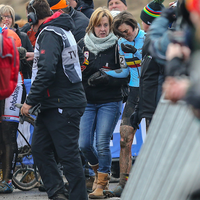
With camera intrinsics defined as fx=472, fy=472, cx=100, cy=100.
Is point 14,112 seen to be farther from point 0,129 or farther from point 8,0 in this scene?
point 8,0

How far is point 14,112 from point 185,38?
4.18 m

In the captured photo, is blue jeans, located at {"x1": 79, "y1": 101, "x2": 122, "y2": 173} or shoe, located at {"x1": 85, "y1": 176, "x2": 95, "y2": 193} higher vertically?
blue jeans, located at {"x1": 79, "y1": 101, "x2": 122, "y2": 173}

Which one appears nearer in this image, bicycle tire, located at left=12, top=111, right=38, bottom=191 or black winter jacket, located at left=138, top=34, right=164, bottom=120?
black winter jacket, located at left=138, top=34, right=164, bottom=120

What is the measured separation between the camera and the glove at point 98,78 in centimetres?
580

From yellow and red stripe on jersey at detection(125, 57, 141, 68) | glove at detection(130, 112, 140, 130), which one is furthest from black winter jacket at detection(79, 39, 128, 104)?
glove at detection(130, 112, 140, 130)

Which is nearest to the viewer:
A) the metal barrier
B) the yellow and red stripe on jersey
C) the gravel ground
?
the metal barrier

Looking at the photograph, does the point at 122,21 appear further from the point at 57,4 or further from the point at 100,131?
the point at 100,131

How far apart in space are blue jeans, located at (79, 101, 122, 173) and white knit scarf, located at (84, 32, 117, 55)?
2.30ft

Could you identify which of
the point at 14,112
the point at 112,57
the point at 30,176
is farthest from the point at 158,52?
the point at 30,176

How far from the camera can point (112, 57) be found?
19.7 ft

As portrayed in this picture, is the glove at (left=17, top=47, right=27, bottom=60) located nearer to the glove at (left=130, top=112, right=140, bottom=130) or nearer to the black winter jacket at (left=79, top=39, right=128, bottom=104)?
the black winter jacket at (left=79, top=39, right=128, bottom=104)

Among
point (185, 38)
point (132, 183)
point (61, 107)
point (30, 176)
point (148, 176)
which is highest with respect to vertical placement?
point (185, 38)

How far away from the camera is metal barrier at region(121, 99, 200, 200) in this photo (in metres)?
2.43

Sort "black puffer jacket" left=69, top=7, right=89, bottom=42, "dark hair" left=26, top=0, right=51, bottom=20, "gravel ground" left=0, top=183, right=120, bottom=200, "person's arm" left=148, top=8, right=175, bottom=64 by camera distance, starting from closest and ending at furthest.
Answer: "person's arm" left=148, top=8, right=175, bottom=64
"dark hair" left=26, top=0, right=51, bottom=20
"gravel ground" left=0, top=183, right=120, bottom=200
"black puffer jacket" left=69, top=7, right=89, bottom=42
